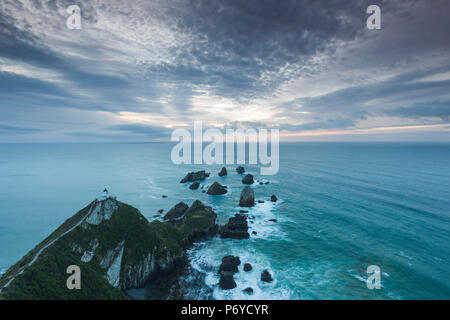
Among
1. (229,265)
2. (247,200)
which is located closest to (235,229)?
(229,265)

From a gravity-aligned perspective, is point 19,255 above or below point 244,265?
below

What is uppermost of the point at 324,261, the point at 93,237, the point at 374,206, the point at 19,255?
the point at 93,237

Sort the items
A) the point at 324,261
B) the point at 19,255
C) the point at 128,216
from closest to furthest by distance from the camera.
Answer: the point at 128,216
the point at 324,261
the point at 19,255

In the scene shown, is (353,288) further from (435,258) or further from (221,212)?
(221,212)

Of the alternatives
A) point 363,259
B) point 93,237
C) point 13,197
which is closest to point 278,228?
point 363,259

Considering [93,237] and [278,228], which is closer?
[93,237]
